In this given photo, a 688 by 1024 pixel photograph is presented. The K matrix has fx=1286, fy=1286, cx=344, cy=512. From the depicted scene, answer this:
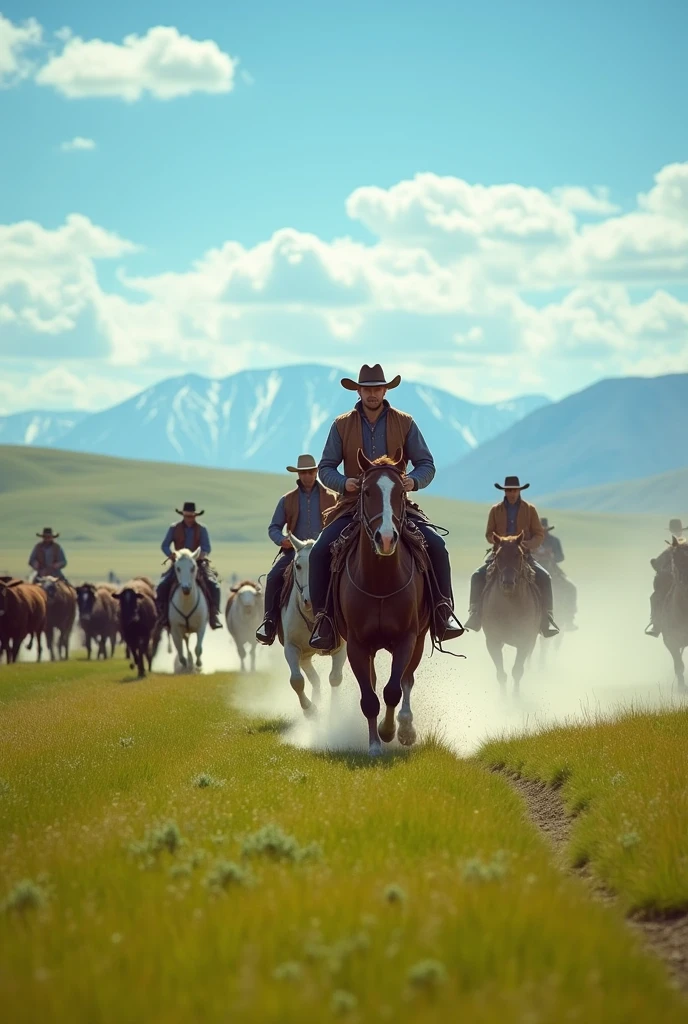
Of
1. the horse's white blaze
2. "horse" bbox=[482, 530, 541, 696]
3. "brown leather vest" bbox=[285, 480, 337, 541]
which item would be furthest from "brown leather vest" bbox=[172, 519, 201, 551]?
the horse's white blaze

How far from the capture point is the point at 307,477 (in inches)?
695

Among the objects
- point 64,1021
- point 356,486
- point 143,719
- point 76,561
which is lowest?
point 64,1021

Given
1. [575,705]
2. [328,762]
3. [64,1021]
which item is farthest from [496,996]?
[575,705]

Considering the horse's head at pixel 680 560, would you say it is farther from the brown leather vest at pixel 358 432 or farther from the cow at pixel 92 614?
the cow at pixel 92 614

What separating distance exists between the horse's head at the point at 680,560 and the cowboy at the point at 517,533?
7.39 ft

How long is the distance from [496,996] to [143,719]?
12.8 meters

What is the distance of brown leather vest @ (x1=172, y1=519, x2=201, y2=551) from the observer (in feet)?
89.8

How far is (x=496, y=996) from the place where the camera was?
15.5 feet

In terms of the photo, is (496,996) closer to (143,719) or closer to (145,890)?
(145,890)

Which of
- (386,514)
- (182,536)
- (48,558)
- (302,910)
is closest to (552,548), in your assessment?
Answer: (182,536)

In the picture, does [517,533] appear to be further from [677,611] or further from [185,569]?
[185,569]

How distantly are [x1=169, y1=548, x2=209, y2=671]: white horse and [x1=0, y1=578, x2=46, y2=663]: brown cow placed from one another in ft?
17.6

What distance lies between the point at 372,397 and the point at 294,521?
4.51m

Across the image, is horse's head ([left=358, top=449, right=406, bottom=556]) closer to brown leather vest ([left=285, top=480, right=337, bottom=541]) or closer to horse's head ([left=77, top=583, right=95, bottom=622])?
brown leather vest ([left=285, top=480, right=337, bottom=541])
